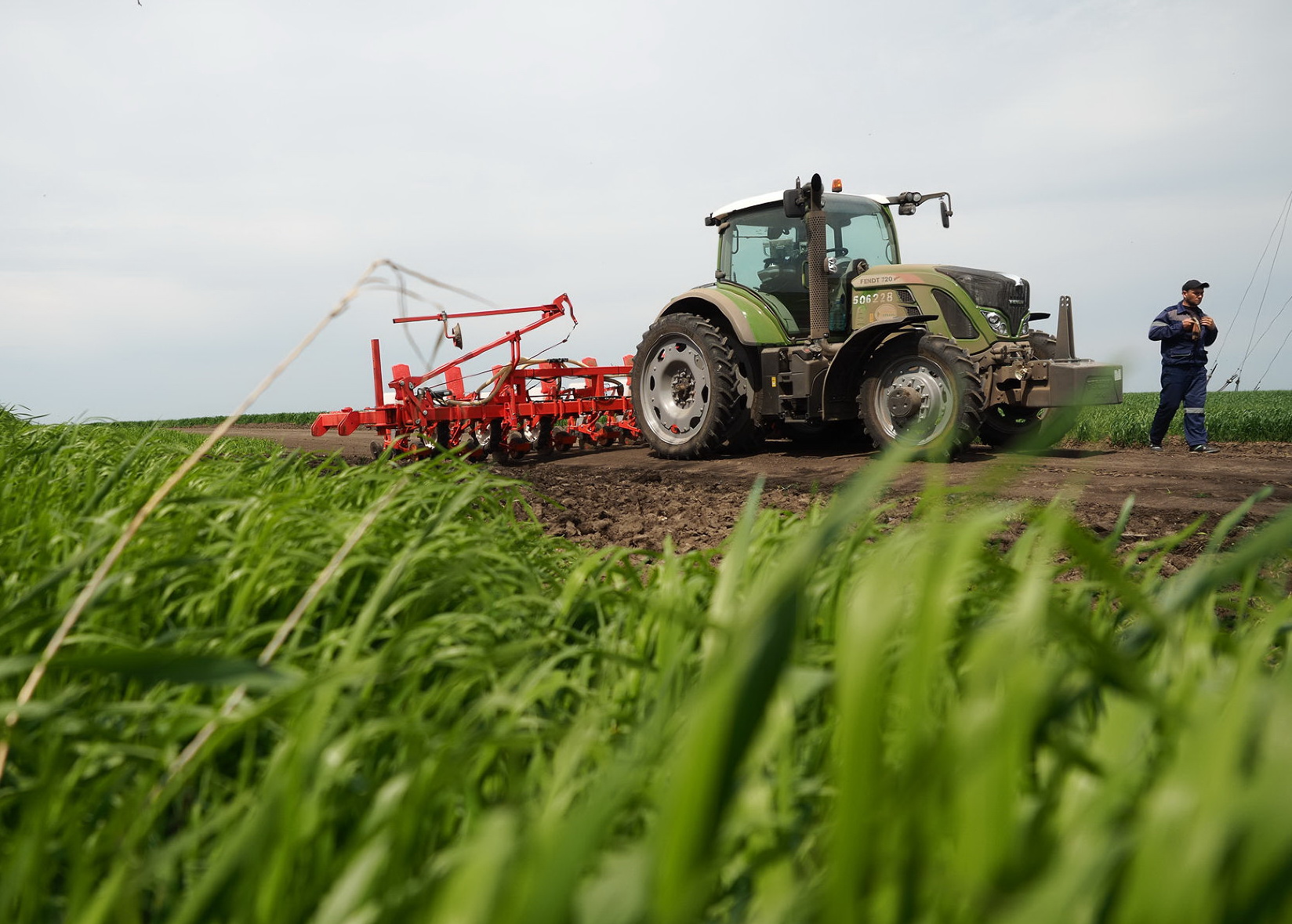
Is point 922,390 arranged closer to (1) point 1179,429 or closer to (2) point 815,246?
(2) point 815,246

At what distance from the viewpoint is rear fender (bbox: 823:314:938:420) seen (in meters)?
7.55

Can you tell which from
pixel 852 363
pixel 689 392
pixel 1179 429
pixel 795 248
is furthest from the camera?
pixel 1179 429

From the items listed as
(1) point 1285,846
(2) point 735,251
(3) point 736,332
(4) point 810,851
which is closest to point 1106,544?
(4) point 810,851

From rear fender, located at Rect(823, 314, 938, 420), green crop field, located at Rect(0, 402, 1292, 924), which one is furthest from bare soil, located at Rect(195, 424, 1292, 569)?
green crop field, located at Rect(0, 402, 1292, 924)

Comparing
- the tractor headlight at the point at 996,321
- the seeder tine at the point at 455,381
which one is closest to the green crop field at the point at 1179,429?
the tractor headlight at the point at 996,321

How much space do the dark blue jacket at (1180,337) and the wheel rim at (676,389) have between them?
4.93 m

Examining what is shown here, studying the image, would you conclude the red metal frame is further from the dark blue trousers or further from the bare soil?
the dark blue trousers

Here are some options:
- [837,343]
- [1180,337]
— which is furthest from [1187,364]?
[837,343]

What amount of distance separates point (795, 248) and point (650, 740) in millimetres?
8522

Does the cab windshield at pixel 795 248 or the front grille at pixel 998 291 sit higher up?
the cab windshield at pixel 795 248

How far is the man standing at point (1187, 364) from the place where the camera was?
9516 millimetres

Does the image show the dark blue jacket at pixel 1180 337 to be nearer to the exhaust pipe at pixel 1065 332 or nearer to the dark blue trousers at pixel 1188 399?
the dark blue trousers at pixel 1188 399

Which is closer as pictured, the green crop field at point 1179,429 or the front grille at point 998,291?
the front grille at point 998,291

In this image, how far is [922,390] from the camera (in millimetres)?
7340
